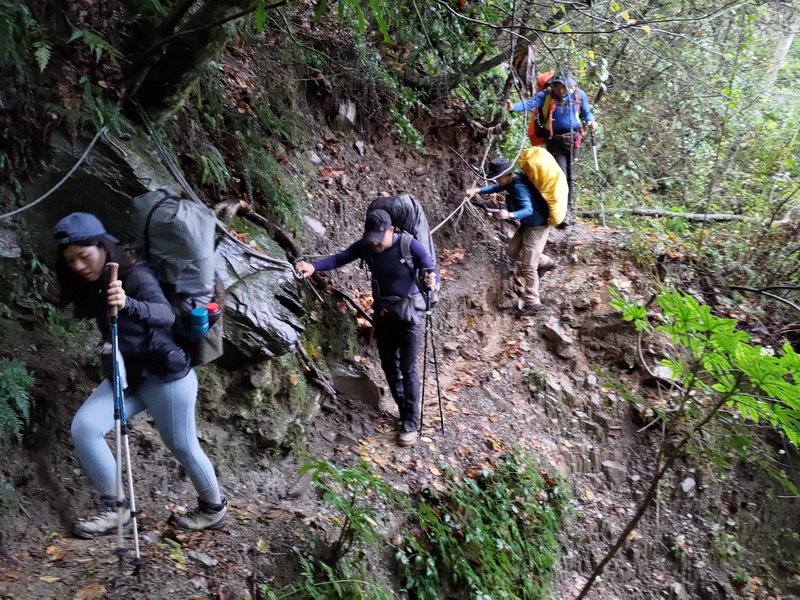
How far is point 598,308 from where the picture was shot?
8.55 metres

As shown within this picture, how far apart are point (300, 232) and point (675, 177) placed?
9252 millimetres

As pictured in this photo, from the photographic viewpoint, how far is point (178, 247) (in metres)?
3.39

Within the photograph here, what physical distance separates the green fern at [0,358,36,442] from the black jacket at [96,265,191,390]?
3.06ft

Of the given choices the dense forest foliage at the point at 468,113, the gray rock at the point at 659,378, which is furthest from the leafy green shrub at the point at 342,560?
the gray rock at the point at 659,378

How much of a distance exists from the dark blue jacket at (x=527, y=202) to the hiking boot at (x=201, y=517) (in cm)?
548

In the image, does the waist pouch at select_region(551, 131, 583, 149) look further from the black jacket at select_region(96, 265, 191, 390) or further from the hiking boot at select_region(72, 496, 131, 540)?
the hiking boot at select_region(72, 496, 131, 540)

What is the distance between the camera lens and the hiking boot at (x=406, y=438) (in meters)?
6.06

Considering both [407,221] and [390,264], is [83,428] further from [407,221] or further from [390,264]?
[407,221]

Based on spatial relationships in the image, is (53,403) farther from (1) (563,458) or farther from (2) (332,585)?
(1) (563,458)

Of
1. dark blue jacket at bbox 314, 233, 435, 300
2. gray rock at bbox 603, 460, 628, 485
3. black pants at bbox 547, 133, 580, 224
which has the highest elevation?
black pants at bbox 547, 133, 580, 224

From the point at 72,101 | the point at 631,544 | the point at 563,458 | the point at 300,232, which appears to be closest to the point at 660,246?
the point at 563,458

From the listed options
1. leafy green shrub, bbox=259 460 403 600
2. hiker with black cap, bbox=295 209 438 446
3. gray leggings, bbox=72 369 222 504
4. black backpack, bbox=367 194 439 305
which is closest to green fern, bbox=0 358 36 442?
gray leggings, bbox=72 369 222 504

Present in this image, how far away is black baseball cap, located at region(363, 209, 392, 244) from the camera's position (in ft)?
Result: 17.1

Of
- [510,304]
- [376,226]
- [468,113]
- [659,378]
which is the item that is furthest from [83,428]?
[468,113]
